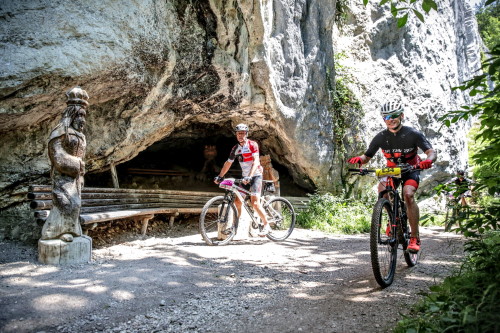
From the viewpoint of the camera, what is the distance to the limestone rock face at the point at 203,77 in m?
4.91

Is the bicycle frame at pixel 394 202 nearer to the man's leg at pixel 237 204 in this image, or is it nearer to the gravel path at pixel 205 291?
the gravel path at pixel 205 291

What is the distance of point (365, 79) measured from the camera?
1169 cm

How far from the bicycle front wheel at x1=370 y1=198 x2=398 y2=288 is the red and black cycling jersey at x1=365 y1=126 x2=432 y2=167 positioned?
805 mm

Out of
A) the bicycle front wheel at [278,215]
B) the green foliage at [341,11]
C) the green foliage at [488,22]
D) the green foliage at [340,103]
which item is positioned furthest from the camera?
the green foliage at [488,22]

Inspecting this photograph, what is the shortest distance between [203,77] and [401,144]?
170 inches

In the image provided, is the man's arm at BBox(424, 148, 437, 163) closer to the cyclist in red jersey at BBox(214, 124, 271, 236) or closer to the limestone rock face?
the cyclist in red jersey at BBox(214, 124, 271, 236)

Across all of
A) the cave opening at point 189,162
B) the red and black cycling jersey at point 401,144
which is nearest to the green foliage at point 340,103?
the cave opening at point 189,162

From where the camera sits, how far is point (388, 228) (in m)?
3.92

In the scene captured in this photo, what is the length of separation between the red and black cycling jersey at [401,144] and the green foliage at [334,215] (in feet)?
14.1

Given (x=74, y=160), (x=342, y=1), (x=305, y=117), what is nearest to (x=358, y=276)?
(x=74, y=160)

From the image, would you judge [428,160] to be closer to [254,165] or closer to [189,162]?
[254,165]

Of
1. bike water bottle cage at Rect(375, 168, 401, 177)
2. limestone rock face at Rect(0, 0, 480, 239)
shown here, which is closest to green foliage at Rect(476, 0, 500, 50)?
limestone rock face at Rect(0, 0, 480, 239)

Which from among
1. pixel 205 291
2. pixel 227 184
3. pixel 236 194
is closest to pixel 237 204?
pixel 236 194

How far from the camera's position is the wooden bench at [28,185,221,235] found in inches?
189
